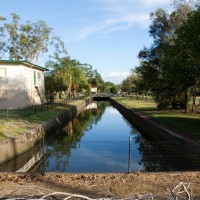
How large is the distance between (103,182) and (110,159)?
22.5ft

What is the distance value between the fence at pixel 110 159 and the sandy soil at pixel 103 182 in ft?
9.70

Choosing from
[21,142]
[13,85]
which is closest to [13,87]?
[13,85]

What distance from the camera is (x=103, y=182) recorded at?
8.64 meters

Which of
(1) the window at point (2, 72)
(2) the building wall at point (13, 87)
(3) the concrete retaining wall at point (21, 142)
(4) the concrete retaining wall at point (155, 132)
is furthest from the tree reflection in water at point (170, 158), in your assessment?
(1) the window at point (2, 72)

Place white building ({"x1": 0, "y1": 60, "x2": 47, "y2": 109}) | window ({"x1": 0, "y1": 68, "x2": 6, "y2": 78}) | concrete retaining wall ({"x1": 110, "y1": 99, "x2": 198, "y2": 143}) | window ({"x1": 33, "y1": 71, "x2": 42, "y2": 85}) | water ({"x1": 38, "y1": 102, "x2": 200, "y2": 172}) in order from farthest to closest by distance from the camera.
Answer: window ({"x1": 33, "y1": 71, "x2": 42, "y2": 85}), window ({"x1": 0, "y1": 68, "x2": 6, "y2": 78}), white building ({"x1": 0, "y1": 60, "x2": 47, "y2": 109}), concrete retaining wall ({"x1": 110, "y1": 99, "x2": 198, "y2": 143}), water ({"x1": 38, "y1": 102, "x2": 200, "y2": 172})

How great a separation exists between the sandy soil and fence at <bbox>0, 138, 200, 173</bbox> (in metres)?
2.96

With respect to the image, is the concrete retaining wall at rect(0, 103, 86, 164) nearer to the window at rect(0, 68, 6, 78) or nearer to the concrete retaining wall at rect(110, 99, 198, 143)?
the concrete retaining wall at rect(110, 99, 198, 143)

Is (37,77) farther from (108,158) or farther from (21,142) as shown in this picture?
(108,158)

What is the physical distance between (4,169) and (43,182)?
540cm

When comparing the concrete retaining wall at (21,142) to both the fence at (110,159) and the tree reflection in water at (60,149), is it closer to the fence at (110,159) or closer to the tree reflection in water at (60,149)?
the fence at (110,159)

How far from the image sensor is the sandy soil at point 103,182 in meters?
7.96

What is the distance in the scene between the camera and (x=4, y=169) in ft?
43.5

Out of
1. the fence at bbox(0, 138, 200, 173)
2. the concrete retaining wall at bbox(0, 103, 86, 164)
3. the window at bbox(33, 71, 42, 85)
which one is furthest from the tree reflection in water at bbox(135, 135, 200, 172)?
the window at bbox(33, 71, 42, 85)

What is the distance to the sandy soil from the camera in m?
7.96
